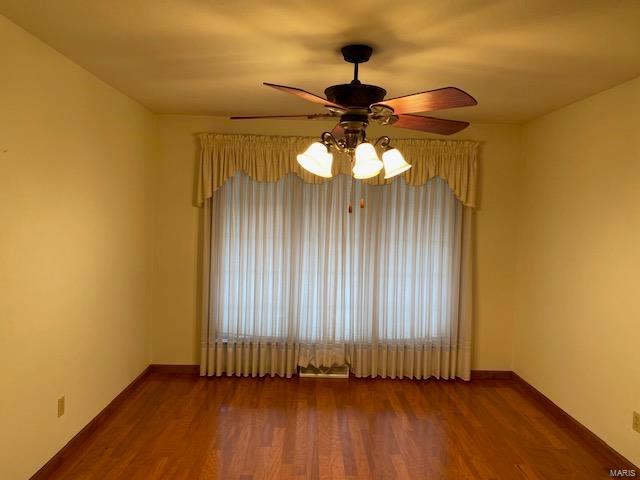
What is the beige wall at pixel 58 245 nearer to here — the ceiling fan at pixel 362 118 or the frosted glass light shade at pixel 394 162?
the ceiling fan at pixel 362 118

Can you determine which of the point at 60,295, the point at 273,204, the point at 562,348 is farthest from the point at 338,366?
the point at 60,295

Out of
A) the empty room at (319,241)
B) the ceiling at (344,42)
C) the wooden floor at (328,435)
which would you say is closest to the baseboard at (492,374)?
the empty room at (319,241)

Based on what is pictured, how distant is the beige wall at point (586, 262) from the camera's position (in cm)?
308

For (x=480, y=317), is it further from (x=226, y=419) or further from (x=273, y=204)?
(x=226, y=419)

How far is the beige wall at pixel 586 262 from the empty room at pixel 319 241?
0.07 ft

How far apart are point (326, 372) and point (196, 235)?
179 cm

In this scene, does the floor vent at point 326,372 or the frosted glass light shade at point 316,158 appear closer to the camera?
the frosted glass light shade at point 316,158

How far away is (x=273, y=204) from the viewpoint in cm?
453

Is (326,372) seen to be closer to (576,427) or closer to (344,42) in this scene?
(576,427)

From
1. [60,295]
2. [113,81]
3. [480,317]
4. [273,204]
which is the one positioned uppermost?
[113,81]

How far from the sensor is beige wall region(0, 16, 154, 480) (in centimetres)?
243

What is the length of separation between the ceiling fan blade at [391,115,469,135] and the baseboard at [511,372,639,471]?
2.35m

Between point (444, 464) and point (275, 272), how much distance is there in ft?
7.25

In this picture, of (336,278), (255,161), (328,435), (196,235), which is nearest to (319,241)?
(336,278)
